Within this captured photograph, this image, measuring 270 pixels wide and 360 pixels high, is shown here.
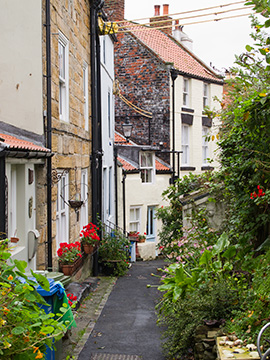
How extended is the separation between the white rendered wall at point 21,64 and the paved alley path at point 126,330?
3414 mm

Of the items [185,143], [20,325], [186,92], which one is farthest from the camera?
[185,143]

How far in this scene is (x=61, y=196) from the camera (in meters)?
9.55

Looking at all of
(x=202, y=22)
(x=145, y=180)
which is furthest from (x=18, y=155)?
(x=145, y=180)

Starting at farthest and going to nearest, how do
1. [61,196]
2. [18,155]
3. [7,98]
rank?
[61,196], [7,98], [18,155]

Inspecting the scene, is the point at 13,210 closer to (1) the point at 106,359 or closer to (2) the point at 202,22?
(1) the point at 106,359

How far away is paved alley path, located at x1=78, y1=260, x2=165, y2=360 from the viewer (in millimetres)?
6848

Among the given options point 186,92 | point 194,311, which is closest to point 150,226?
point 186,92

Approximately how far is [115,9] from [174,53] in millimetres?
4417

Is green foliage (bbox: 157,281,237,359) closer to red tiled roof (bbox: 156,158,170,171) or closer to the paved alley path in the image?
the paved alley path

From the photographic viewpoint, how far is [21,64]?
23.8ft

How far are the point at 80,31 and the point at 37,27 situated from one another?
388cm

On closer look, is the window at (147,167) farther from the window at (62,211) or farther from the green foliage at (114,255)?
the window at (62,211)

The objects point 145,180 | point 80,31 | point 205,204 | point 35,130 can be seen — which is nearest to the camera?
point 35,130

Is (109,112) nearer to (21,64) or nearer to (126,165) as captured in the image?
(126,165)
